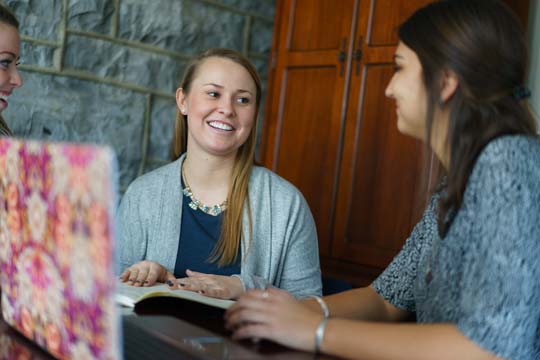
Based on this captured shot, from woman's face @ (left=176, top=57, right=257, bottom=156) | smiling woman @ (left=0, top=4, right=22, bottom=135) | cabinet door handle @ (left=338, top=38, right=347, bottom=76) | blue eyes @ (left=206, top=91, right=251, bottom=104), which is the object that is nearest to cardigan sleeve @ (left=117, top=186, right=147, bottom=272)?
woman's face @ (left=176, top=57, right=257, bottom=156)

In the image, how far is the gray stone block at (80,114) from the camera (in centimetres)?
248

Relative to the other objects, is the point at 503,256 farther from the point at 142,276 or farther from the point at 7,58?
the point at 7,58

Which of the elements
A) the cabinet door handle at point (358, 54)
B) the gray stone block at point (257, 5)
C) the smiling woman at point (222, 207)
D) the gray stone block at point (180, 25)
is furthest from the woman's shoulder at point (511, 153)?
the gray stone block at point (257, 5)

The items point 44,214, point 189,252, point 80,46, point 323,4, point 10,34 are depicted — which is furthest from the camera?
point 323,4

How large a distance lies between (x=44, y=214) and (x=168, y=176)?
3.73 feet

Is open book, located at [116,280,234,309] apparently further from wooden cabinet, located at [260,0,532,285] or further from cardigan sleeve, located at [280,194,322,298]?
wooden cabinet, located at [260,0,532,285]

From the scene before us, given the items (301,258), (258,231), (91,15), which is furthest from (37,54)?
(301,258)

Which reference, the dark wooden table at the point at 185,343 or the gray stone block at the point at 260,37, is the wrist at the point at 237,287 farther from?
the gray stone block at the point at 260,37

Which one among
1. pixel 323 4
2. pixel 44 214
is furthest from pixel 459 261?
pixel 323 4

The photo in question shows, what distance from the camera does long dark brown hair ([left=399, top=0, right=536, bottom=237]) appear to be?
0.93m

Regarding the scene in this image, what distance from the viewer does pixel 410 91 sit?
→ 1015 mm

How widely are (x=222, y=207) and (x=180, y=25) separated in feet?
4.60

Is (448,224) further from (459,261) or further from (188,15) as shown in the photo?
(188,15)

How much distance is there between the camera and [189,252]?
167 cm
